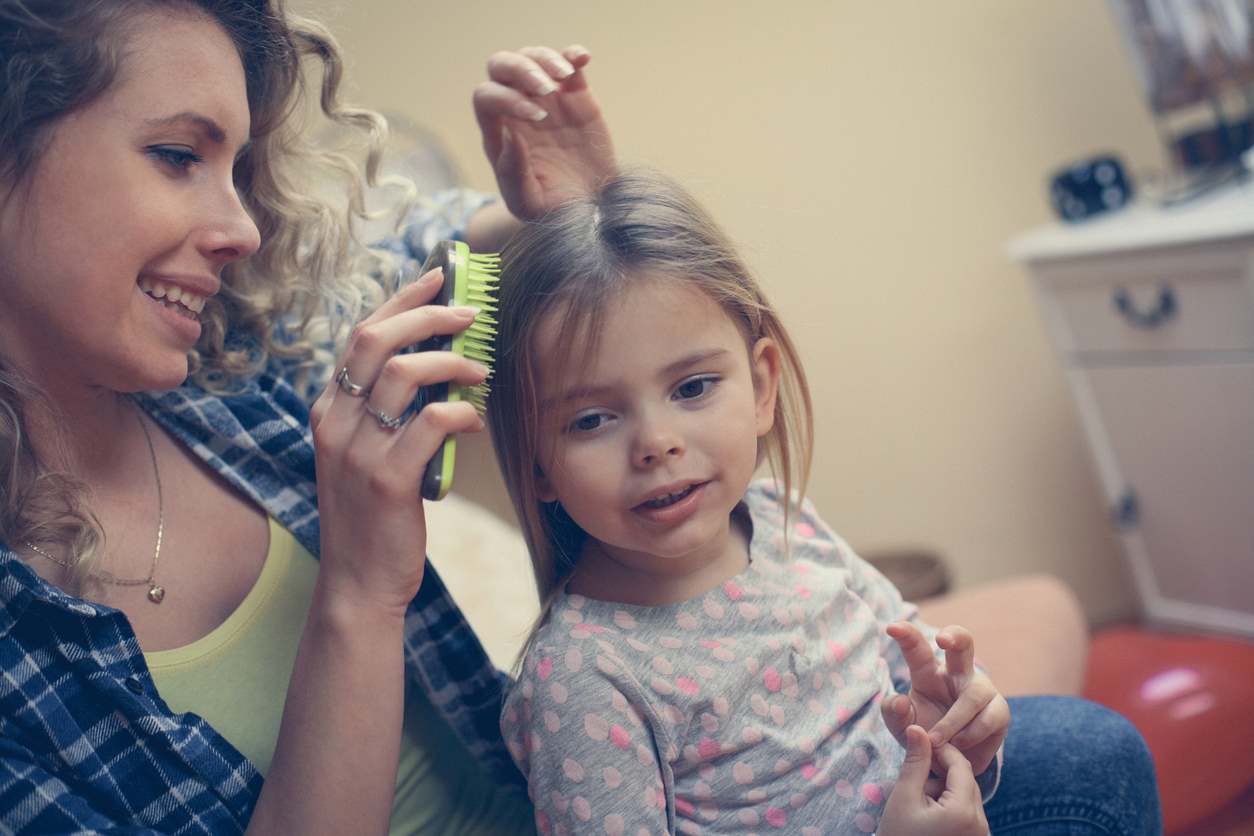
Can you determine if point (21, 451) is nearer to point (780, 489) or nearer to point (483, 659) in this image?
point (483, 659)

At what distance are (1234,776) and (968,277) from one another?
3.88ft

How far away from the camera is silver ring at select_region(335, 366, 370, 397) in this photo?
0.82 m

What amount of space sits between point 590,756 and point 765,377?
1.08ft

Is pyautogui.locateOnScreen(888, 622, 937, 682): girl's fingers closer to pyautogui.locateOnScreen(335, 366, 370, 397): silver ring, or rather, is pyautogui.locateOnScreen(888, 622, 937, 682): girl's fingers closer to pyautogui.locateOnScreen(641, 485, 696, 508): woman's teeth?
pyautogui.locateOnScreen(641, 485, 696, 508): woman's teeth

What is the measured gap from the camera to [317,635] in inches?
33.6

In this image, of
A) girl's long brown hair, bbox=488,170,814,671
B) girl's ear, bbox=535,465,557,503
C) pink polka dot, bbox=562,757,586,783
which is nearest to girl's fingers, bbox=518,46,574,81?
girl's long brown hair, bbox=488,170,814,671

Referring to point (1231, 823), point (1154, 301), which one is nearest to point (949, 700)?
point (1231, 823)

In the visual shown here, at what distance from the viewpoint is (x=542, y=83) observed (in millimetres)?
1014

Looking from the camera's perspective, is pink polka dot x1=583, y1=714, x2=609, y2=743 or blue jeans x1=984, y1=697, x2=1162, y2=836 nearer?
pink polka dot x1=583, y1=714, x2=609, y2=743

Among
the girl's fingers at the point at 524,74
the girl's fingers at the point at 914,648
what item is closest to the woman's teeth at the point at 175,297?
the girl's fingers at the point at 524,74

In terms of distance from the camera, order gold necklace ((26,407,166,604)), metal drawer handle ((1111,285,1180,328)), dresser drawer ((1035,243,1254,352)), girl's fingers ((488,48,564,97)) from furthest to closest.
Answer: metal drawer handle ((1111,285,1180,328)) < dresser drawer ((1035,243,1254,352)) < girl's fingers ((488,48,564,97)) < gold necklace ((26,407,166,604))

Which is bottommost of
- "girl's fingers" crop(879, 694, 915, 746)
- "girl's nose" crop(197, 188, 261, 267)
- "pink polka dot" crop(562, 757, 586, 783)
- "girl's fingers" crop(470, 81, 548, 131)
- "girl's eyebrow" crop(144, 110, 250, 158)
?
"girl's fingers" crop(879, 694, 915, 746)

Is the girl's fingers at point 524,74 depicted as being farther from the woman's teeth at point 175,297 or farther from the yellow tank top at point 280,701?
the yellow tank top at point 280,701

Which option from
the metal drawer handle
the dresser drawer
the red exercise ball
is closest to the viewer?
the red exercise ball
